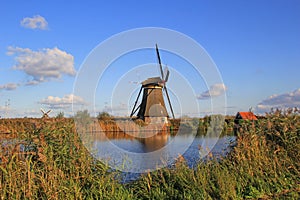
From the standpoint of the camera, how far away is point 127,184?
18.3ft

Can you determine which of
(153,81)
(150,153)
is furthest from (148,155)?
(153,81)

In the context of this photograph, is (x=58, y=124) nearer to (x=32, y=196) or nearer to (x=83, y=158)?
(x=83, y=158)

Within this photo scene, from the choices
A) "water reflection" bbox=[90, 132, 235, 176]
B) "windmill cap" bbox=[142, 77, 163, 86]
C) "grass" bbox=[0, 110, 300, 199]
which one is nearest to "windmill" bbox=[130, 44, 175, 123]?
"windmill cap" bbox=[142, 77, 163, 86]

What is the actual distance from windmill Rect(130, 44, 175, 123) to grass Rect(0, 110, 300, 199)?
24.5 meters

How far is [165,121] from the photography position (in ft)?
100

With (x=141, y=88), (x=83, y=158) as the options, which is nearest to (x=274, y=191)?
(x=83, y=158)

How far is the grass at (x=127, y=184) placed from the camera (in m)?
4.21

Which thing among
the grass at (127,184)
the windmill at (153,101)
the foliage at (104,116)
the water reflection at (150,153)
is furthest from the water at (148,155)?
the windmill at (153,101)

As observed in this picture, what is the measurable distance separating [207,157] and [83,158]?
267 cm

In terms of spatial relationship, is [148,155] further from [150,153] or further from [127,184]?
[127,184]

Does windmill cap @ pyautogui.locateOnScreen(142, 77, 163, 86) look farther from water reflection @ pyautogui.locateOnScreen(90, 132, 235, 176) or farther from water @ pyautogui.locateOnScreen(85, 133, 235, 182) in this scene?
water @ pyautogui.locateOnScreen(85, 133, 235, 182)

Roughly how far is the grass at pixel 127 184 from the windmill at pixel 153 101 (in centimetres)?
2447

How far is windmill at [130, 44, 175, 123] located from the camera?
101 ft

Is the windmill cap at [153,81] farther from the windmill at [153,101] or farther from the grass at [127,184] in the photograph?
the grass at [127,184]
